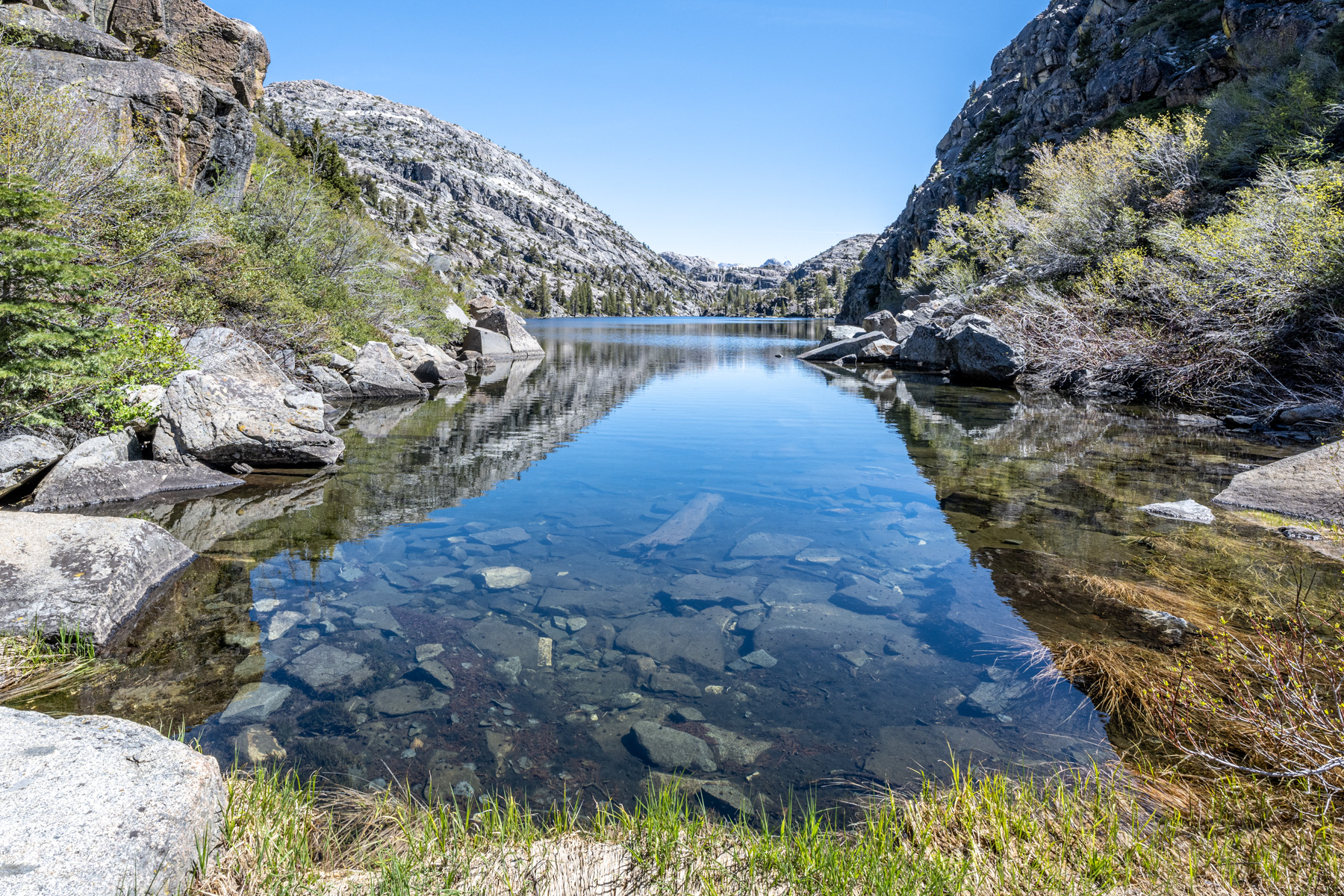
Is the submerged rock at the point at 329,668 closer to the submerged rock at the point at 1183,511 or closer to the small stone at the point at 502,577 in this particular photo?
the small stone at the point at 502,577

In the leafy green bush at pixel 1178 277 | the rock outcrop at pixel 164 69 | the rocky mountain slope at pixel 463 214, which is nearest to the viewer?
the leafy green bush at pixel 1178 277

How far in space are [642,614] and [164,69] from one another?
831 inches

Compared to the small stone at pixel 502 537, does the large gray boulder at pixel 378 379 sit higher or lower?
higher

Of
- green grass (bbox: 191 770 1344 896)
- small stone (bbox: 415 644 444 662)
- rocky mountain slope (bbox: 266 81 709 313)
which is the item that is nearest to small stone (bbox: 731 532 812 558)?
small stone (bbox: 415 644 444 662)

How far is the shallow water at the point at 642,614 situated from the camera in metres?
4.23

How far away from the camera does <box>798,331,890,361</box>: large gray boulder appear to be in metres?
39.7

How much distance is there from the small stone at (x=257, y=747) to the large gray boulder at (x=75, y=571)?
6.49 ft

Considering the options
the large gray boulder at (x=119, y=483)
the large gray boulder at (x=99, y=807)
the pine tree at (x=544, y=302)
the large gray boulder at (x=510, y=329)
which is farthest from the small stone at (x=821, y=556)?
the pine tree at (x=544, y=302)

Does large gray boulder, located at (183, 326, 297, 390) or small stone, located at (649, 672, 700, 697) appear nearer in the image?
small stone, located at (649, 672, 700, 697)

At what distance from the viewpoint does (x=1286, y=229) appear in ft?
50.5

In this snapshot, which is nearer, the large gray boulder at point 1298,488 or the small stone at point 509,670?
the small stone at point 509,670

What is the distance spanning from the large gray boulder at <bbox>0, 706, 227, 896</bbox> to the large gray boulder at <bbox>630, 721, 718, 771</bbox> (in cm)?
238

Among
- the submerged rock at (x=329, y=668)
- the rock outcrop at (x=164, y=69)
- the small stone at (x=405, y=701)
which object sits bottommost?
the small stone at (x=405, y=701)

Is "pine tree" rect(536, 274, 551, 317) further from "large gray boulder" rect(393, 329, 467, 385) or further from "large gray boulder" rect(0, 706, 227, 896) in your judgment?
"large gray boulder" rect(0, 706, 227, 896)
